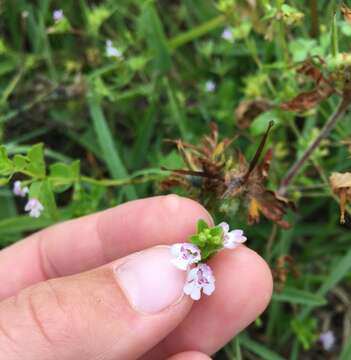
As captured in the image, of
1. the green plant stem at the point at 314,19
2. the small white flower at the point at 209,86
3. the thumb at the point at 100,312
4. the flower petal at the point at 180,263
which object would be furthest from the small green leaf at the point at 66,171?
the green plant stem at the point at 314,19

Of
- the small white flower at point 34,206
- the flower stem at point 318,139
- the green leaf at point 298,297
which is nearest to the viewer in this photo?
the flower stem at point 318,139

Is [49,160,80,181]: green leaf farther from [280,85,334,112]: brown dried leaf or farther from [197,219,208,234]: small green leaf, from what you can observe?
[280,85,334,112]: brown dried leaf

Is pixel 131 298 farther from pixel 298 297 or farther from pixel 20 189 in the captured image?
pixel 298 297

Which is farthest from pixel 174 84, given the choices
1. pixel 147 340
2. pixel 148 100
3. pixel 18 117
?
pixel 147 340

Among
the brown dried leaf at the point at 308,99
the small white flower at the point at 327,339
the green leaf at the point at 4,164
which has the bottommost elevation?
the small white flower at the point at 327,339

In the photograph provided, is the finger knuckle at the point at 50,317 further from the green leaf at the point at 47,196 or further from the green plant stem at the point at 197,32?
the green plant stem at the point at 197,32

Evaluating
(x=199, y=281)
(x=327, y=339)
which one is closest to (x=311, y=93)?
(x=199, y=281)

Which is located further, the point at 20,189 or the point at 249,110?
the point at 249,110
